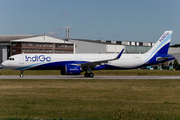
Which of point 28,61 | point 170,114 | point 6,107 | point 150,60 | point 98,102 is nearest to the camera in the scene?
point 170,114

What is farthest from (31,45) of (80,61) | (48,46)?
(80,61)

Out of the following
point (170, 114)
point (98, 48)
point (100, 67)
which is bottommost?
point (170, 114)

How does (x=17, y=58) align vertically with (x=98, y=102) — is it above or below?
above

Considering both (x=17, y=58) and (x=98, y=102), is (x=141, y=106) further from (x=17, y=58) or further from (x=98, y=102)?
(x=17, y=58)

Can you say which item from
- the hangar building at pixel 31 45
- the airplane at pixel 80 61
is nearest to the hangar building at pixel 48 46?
the hangar building at pixel 31 45

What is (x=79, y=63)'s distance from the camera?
133 feet

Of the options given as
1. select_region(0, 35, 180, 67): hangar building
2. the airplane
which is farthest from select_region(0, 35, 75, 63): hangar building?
the airplane

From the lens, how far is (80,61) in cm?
4075

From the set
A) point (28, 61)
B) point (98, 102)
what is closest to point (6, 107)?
point (98, 102)

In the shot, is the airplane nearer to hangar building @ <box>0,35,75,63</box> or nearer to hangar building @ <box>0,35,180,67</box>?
hangar building @ <box>0,35,75,63</box>

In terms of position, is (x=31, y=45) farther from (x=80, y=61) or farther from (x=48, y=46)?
(x=80, y=61)

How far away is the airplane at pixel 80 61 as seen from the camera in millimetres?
39037

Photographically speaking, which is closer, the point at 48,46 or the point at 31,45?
the point at 31,45

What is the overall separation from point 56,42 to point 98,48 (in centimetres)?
1862
